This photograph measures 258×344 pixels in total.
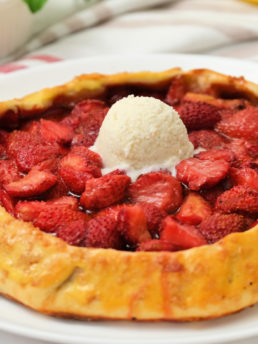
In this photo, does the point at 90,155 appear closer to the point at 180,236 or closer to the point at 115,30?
the point at 180,236

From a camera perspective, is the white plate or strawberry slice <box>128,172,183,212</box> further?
strawberry slice <box>128,172,183,212</box>

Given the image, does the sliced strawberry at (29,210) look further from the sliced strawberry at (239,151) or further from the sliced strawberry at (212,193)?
the sliced strawberry at (239,151)

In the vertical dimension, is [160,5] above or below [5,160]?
below

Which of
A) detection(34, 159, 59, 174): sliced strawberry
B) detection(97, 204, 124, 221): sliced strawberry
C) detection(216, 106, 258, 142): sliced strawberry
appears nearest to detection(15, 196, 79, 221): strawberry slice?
detection(97, 204, 124, 221): sliced strawberry

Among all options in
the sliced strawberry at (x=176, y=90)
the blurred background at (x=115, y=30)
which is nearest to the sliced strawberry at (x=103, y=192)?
the sliced strawberry at (x=176, y=90)

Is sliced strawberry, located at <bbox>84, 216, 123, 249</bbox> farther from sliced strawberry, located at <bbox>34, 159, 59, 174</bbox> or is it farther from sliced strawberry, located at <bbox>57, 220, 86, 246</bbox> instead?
sliced strawberry, located at <bbox>34, 159, 59, 174</bbox>

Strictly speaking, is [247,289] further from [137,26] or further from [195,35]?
[137,26]

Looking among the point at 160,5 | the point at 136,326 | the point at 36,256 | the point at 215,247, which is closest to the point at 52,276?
the point at 36,256
